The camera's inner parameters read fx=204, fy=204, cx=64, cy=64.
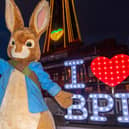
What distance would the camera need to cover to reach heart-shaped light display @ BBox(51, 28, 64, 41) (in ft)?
92.2

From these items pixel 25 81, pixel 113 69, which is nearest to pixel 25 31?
pixel 25 81

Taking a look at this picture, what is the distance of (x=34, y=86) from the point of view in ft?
6.07

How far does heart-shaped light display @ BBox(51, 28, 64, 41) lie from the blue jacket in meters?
26.2

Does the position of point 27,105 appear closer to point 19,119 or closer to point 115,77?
point 19,119

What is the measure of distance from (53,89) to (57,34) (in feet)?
89.0

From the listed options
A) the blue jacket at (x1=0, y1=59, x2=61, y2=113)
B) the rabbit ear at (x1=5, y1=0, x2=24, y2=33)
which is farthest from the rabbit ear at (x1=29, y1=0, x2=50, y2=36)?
the blue jacket at (x1=0, y1=59, x2=61, y2=113)

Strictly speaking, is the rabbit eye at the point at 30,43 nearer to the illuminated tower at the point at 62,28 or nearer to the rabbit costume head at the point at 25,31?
the rabbit costume head at the point at 25,31

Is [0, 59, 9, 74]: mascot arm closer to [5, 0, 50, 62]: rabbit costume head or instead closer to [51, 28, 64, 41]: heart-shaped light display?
[5, 0, 50, 62]: rabbit costume head

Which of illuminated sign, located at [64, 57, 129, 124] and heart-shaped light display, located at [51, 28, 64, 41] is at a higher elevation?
heart-shaped light display, located at [51, 28, 64, 41]

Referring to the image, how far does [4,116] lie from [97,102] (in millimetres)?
2362

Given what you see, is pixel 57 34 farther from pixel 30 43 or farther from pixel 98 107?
pixel 30 43

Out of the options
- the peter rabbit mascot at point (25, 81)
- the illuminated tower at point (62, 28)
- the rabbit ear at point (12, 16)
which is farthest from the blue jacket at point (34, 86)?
the illuminated tower at point (62, 28)

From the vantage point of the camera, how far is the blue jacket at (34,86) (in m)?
1.75

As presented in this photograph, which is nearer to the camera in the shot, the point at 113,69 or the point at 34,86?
the point at 34,86
